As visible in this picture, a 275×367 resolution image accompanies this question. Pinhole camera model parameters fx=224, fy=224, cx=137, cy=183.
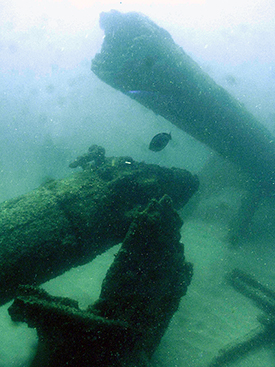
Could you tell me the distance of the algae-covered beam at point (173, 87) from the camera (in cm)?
632

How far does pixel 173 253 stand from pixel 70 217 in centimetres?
153

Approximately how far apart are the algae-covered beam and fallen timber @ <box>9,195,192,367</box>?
457 cm

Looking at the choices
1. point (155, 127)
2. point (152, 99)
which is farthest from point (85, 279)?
point (155, 127)

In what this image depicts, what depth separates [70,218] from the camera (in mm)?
3102

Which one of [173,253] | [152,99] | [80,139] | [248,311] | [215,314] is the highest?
[152,99]

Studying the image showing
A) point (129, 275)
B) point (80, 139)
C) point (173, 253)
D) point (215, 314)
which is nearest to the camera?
point (129, 275)

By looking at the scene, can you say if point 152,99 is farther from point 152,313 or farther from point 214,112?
point 152,313

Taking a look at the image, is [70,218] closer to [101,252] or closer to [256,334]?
[101,252]

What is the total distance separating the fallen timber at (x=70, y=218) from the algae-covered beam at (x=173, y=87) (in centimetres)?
345

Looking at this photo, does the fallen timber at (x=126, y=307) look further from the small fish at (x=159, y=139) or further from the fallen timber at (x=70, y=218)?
the small fish at (x=159, y=139)

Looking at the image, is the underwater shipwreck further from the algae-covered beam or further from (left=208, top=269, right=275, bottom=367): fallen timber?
the algae-covered beam

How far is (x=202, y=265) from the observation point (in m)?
7.22

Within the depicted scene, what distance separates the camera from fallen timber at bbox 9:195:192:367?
7.29ft

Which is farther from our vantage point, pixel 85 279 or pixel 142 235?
pixel 85 279
